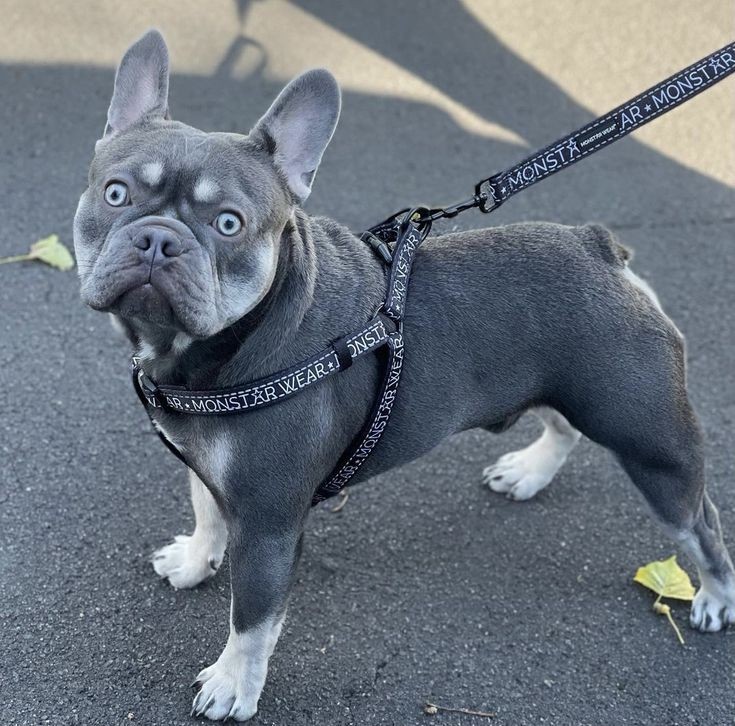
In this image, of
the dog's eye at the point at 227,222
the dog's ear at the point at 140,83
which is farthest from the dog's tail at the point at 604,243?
the dog's ear at the point at 140,83

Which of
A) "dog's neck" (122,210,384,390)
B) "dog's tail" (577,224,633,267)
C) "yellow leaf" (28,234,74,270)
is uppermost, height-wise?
"dog's tail" (577,224,633,267)

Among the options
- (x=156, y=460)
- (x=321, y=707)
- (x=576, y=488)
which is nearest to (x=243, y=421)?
(x=321, y=707)

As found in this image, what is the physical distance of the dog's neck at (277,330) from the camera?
2996 mm

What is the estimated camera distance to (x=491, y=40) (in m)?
7.77

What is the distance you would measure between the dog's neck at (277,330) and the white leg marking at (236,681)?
92cm

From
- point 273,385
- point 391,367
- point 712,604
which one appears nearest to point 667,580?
point 712,604

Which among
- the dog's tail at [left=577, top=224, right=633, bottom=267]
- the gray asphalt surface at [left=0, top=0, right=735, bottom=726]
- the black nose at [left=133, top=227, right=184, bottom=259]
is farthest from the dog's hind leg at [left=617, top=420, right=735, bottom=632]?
the black nose at [left=133, top=227, right=184, bottom=259]

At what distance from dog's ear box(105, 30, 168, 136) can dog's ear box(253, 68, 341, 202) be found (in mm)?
372

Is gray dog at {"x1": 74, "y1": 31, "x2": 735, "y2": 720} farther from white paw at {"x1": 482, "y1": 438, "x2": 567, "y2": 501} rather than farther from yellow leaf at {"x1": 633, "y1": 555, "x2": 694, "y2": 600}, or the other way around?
white paw at {"x1": 482, "y1": 438, "x2": 567, "y2": 501}

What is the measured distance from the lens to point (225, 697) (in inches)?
133

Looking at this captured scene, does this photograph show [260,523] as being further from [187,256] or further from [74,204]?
[74,204]

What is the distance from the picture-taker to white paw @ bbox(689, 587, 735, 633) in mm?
3924

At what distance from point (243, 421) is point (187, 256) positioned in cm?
57

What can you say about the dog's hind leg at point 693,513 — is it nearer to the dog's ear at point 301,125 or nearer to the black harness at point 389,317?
the black harness at point 389,317
